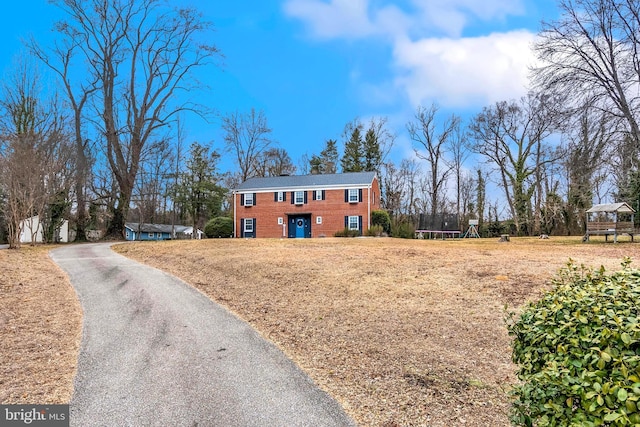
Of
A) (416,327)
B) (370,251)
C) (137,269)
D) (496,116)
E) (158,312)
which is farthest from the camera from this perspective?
(496,116)

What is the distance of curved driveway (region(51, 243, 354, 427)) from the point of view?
135 inches

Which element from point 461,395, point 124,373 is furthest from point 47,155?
point 461,395

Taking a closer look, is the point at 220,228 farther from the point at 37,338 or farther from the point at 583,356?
the point at 583,356

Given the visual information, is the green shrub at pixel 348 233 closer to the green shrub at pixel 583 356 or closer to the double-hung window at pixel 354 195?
the double-hung window at pixel 354 195

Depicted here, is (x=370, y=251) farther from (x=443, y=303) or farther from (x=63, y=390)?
(x=63, y=390)

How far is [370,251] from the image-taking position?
13.9 metres

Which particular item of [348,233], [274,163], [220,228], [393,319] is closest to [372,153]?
[274,163]

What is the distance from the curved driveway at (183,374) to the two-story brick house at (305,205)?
69.2 feet

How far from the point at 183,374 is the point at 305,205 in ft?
83.0

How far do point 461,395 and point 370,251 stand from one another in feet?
33.4

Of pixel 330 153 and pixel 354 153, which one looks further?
pixel 330 153

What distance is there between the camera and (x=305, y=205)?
29.5 meters

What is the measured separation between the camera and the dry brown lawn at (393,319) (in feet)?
12.2

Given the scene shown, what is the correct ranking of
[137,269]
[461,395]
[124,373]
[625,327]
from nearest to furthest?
1. [625,327]
2. [461,395]
3. [124,373]
4. [137,269]
